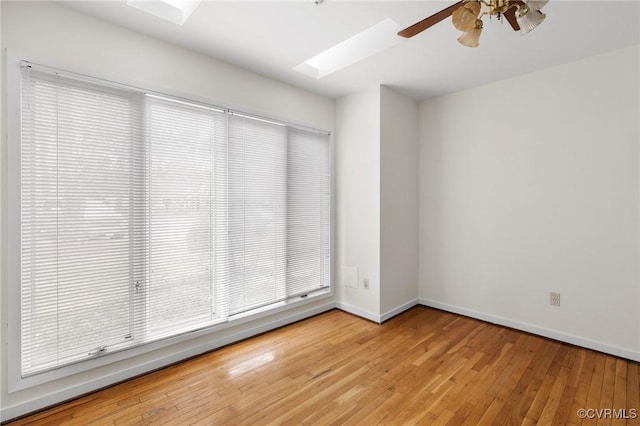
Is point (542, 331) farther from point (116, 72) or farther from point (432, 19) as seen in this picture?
point (116, 72)

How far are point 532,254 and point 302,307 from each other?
2580 mm

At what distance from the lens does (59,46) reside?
1965 mm

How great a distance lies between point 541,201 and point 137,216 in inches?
149

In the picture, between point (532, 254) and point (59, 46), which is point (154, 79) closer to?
point (59, 46)

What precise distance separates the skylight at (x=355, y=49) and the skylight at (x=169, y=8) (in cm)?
108

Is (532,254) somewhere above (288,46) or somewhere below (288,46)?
below

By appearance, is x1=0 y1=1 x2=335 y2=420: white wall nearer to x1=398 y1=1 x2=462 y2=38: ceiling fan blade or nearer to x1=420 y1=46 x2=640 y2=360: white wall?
x1=398 y1=1 x2=462 y2=38: ceiling fan blade

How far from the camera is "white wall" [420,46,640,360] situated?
2.57 meters

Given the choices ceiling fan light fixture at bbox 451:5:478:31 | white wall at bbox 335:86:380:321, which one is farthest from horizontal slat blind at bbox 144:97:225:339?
ceiling fan light fixture at bbox 451:5:478:31

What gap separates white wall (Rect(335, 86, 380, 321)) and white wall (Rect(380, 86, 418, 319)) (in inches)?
3.3

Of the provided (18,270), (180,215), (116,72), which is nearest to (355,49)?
(116,72)

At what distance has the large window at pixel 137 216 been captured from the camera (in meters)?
1.90

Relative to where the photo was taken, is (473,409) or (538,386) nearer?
(473,409)

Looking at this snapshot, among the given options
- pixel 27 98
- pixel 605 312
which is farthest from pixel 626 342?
pixel 27 98
